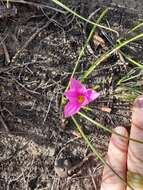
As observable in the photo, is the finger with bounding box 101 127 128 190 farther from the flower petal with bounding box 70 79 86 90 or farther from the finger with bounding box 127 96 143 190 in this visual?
the flower petal with bounding box 70 79 86 90

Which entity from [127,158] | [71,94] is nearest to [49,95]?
[71,94]

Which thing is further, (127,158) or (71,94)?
(127,158)

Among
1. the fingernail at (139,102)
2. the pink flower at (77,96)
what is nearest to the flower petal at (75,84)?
the pink flower at (77,96)

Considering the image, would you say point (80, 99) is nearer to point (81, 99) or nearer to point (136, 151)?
point (81, 99)

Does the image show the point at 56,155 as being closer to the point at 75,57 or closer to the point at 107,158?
the point at 107,158

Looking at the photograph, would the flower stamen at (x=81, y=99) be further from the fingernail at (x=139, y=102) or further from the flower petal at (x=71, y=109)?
the fingernail at (x=139, y=102)

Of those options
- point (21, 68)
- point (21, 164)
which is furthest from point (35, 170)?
point (21, 68)

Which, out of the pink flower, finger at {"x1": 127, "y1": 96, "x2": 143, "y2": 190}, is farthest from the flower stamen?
finger at {"x1": 127, "y1": 96, "x2": 143, "y2": 190}
